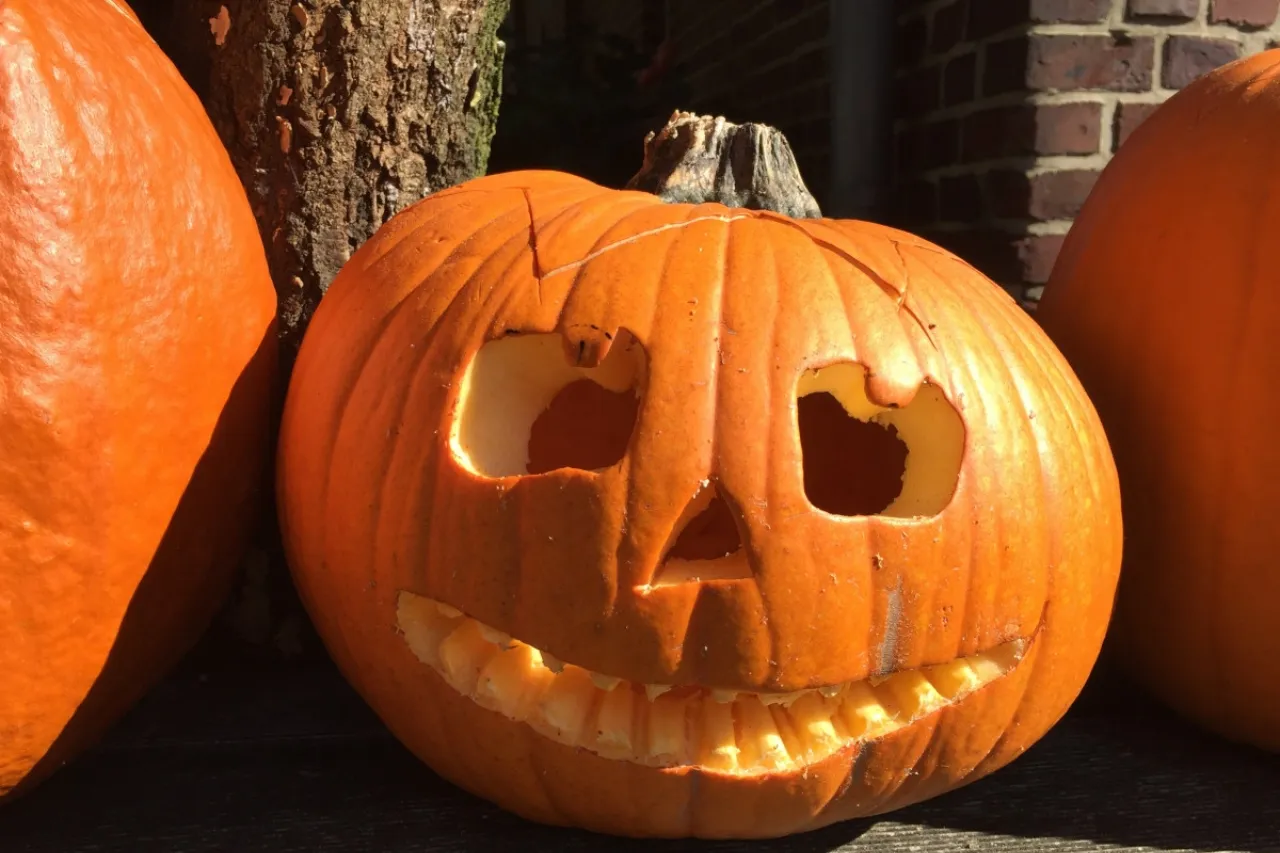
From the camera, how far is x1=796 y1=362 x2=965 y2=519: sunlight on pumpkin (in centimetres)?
105

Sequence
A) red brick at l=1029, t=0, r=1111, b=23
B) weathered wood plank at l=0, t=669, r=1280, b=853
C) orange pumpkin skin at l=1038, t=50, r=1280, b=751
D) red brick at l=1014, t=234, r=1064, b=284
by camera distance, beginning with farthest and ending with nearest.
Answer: red brick at l=1014, t=234, r=1064, b=284
red brick at l=1029, t=0, r=1111, b=23
orange pumpkin skin at l=1038, t=50, r=1280, b=751
weathered wood plank at l=0, t=669, r=1280, b=853

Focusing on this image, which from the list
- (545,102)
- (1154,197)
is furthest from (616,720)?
(545,102)

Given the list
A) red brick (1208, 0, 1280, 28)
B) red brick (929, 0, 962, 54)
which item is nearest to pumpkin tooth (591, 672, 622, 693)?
red brick (929, 0, 962, 54)

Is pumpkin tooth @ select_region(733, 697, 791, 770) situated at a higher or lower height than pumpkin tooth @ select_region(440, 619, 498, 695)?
lower

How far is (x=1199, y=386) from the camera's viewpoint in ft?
4.04

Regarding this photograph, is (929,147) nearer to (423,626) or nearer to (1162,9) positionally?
(1162,9)

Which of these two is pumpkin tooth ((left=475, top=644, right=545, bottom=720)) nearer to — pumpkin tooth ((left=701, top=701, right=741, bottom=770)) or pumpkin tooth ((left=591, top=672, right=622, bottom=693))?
pumpkin tooth ((left=591, top=672, right=622, bottom=693))

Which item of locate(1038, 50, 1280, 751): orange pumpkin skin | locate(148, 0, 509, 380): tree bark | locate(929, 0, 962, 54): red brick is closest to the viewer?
locate(1038, 50, 1280, 751): orange pumpkin skin

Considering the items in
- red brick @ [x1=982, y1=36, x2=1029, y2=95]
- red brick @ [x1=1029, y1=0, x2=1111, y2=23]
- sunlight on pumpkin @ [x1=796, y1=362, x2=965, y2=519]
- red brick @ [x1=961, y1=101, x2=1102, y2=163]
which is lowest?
sunlight on pumpkin @ [x1=796, y1=362, x2=965, y2=519]

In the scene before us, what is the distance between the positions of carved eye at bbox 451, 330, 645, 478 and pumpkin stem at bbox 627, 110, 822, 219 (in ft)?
1.03

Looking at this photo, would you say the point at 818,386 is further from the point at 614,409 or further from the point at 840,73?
the point at 840,73

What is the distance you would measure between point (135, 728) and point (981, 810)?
41.5 inches

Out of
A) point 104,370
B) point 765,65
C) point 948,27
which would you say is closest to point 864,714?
point 104,370

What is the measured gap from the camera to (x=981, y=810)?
1158 millimetres
